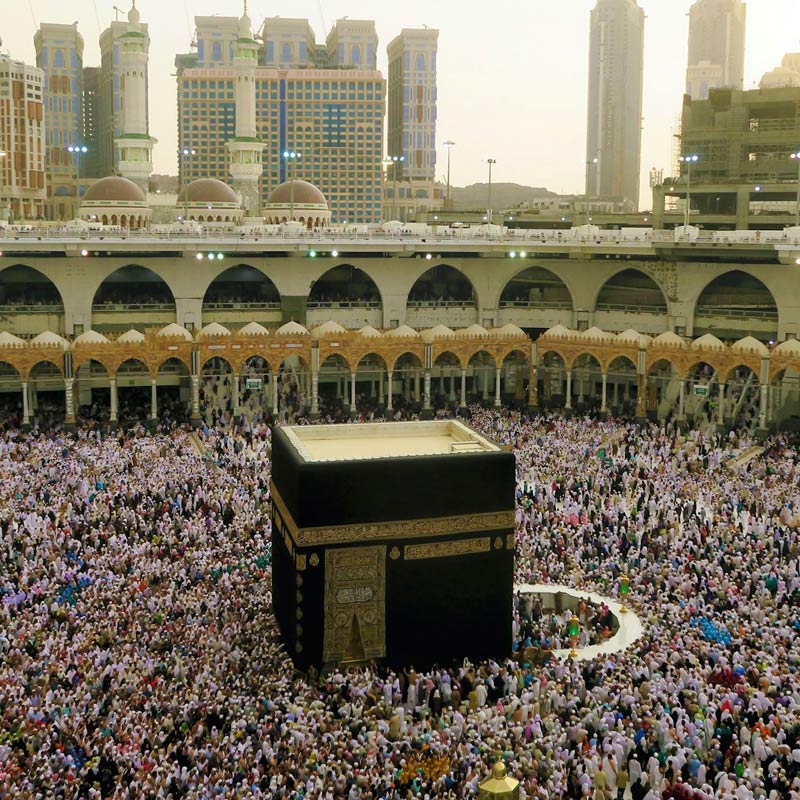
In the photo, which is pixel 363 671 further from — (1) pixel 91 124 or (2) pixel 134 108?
(1) pixel 91 124

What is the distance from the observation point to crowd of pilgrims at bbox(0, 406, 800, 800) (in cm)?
1092

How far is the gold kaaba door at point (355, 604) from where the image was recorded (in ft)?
46.4

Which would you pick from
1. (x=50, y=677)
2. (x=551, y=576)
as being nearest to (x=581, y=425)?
(x=551, y=576)

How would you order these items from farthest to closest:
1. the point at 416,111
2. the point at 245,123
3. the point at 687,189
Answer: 1. the point at 416,111
2. the point at 245,123
3. the point at 687,189

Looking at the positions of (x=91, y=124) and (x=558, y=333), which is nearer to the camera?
(x=558, y=333)

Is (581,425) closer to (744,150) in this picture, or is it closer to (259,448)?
(259,448)

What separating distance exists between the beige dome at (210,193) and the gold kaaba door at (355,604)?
32.7m

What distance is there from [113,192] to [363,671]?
3220 centimetres

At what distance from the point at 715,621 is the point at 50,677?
8.86 meters

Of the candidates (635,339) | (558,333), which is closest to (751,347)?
(635,339)

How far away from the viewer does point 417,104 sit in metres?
120

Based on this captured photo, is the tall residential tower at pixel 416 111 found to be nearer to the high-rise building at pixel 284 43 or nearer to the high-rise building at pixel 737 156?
the high-rise building at pixel 284 43

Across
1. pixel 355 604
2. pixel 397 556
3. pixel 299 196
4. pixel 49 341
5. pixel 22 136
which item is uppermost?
pixel 22 136

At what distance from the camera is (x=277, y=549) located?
1542 cm
